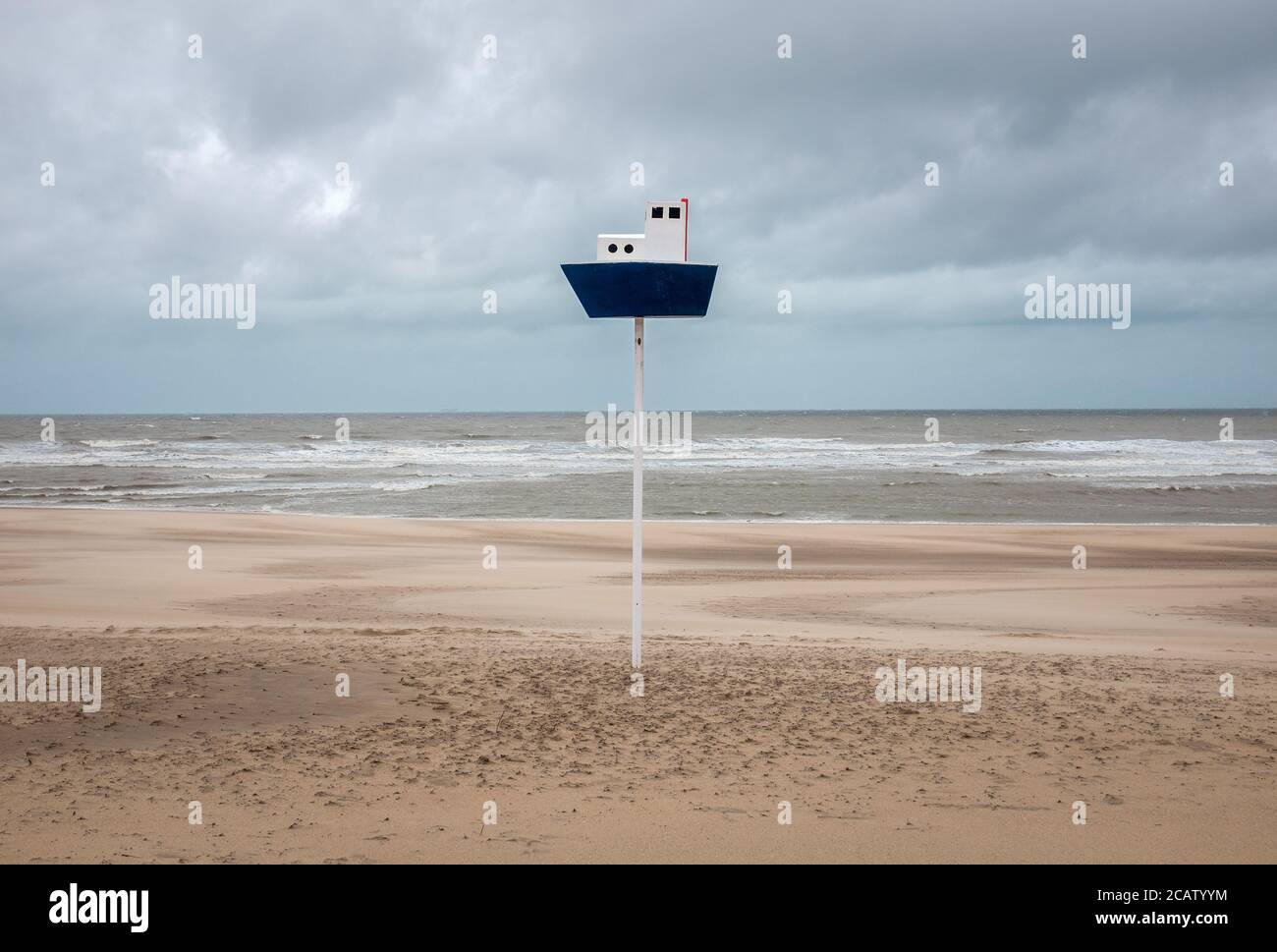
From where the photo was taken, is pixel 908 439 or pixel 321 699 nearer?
pixel 321 699

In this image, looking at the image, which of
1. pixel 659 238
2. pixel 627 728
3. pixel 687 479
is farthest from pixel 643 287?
pixel 687 479

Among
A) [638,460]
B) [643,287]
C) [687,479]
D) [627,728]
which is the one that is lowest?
[627,728]

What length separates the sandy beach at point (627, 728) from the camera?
4.42 metres

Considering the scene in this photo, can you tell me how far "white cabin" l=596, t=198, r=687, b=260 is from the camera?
20.5ft

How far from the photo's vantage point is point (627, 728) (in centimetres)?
594

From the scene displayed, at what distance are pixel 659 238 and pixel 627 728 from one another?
10.2ft

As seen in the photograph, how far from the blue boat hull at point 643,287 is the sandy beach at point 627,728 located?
8.56ft

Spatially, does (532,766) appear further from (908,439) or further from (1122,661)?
(908,439)

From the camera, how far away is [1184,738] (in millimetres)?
5766

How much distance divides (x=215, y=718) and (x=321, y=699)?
0.68m

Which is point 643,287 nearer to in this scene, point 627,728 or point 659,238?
point 659,238

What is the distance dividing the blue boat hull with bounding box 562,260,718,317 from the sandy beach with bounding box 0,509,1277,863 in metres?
2.61

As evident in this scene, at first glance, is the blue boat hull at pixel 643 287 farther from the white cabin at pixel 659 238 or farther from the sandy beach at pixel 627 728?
the sandy beach at pixel 627 728
